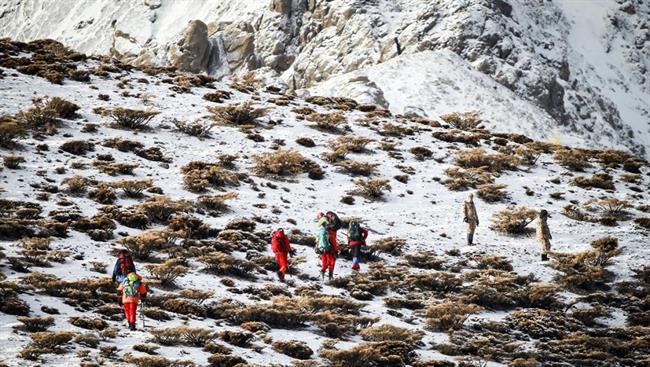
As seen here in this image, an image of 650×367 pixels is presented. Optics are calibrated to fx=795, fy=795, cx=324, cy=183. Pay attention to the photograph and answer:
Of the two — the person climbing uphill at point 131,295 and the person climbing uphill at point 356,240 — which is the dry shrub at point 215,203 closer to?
the person climbing uphill at point 356,240

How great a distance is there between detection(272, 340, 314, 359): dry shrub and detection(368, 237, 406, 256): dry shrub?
25.0 ft

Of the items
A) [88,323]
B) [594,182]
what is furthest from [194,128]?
[88,323]

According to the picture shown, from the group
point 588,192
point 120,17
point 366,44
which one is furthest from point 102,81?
point 120,17

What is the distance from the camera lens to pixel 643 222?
28.1 m

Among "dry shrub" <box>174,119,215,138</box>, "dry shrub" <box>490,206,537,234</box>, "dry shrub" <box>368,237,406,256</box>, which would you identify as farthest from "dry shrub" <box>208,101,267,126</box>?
"dry shrub" <box>490,206,537,234</box>

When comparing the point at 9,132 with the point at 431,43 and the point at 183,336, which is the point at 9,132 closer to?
the point at 183,336

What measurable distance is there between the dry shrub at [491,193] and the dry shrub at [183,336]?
16.2m

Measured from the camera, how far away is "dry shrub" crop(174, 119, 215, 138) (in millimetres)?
32812

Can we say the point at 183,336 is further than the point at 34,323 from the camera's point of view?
Yes

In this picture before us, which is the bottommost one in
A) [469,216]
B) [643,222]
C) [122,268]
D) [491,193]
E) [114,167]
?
[643,222]

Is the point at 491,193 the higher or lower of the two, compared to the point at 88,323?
lower

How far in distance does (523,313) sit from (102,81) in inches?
991

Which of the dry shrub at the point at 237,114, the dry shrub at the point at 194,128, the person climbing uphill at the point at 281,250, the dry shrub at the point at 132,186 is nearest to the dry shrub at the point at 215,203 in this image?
the dry shrub at the point at 132,186

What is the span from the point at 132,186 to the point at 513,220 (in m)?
12.8
